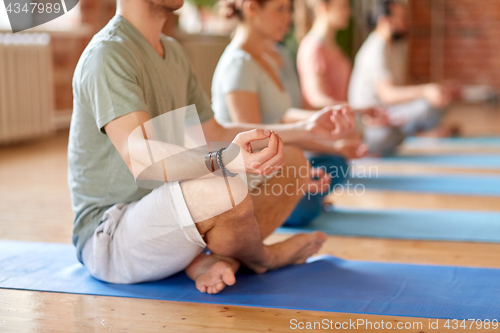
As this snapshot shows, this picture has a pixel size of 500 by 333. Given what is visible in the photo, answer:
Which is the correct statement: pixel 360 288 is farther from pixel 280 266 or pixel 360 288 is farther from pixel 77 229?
pixel 77 229

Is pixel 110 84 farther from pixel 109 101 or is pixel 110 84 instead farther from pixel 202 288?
pixel 202 288

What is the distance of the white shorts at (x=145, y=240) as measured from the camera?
1384 mm

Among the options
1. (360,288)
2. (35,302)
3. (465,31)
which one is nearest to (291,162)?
(360,288)

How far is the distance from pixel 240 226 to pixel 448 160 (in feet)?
10.2

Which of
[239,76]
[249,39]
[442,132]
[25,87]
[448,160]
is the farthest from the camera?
[442,132]

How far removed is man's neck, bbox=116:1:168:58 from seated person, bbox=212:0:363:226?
609 millimetres

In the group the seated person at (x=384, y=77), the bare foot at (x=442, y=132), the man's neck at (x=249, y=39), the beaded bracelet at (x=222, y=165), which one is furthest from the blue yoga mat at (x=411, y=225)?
the bare foot at (x=442, y=132)

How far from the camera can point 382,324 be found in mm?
1328

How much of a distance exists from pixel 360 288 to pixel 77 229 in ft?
2.63

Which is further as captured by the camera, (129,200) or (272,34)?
(272,34)

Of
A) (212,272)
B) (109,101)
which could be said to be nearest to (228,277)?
(212,272)

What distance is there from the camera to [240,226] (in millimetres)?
1421

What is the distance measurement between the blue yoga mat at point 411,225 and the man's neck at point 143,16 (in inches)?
42.3

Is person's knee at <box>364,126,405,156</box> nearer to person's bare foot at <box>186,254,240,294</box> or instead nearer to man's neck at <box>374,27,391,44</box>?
man's neck at <box>374,27,391,44</box>
